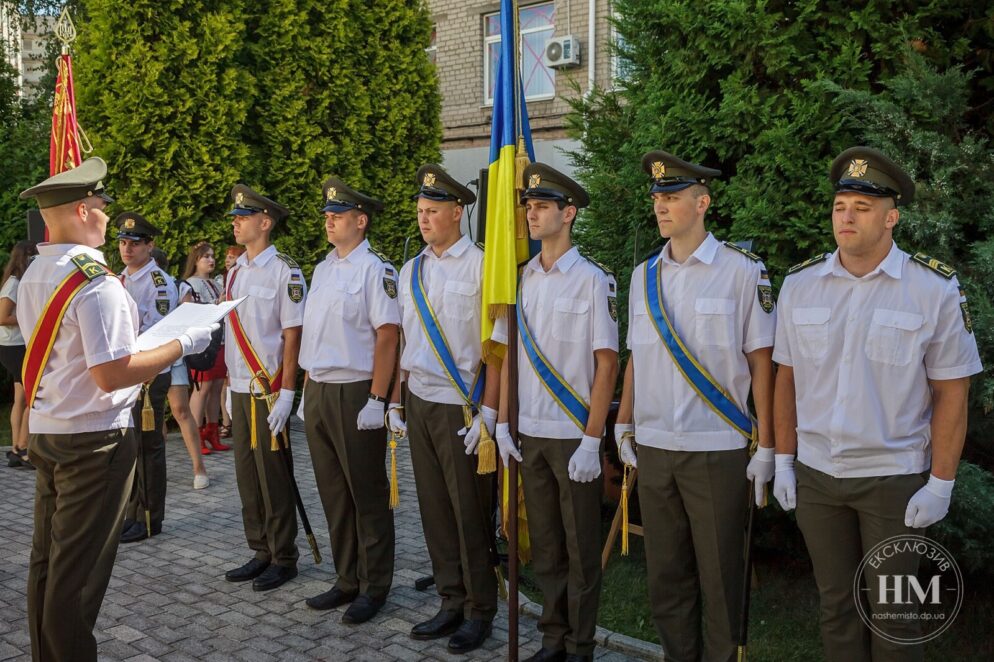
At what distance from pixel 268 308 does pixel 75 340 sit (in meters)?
1.93

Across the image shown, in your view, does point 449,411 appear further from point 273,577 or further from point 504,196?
point 273,577

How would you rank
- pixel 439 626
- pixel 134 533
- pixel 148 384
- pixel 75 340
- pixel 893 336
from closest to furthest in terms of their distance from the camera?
pixel 893 336 → pixel 75 340 → pixel 439 626 → pixel 134 533 → pixel 148 384

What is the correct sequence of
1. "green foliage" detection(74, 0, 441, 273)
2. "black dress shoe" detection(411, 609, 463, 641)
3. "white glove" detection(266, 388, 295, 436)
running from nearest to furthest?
"black dress shoe" detection(411, 609, 463, 641) → "white glove" detection(266, 388, 295, 436) → "green foliage" detection(74, 0, 441, 273)

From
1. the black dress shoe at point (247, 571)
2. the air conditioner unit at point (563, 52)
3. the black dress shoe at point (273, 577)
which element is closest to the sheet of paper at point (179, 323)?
the black dress shoe at point (273, 577)

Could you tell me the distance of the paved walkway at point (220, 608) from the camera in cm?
444

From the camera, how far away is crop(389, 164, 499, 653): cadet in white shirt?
181 inches

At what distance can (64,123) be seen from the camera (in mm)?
8891

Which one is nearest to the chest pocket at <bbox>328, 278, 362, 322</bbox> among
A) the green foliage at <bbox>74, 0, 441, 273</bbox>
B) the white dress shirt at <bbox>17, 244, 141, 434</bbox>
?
the white dress shirt at <bbox>17, 244, 141, 434</bbox>

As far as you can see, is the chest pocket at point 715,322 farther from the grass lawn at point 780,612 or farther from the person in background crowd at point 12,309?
the person in background crowd at point 12,309

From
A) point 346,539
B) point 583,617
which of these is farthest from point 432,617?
point 583,617

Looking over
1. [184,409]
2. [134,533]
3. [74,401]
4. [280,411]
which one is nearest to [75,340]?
[74,401]

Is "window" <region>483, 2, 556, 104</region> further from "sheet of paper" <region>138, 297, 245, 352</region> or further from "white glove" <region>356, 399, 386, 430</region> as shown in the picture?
"sheet of paper" <region>138, 297, 245, 352</region>

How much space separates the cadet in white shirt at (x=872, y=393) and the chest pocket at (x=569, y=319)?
1021 mm

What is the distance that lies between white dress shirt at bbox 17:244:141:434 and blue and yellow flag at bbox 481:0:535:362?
1686 millimetres
